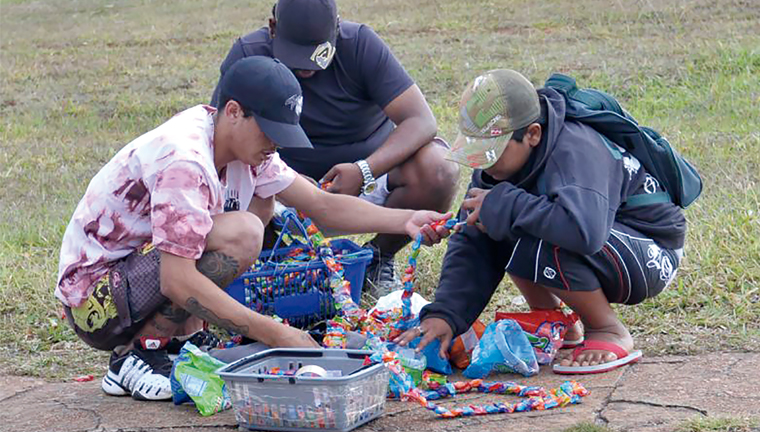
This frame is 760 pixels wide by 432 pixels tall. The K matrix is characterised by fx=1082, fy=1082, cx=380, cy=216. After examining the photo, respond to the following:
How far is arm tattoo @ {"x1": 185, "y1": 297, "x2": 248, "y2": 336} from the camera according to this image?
3.41m

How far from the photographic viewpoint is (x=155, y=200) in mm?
3355

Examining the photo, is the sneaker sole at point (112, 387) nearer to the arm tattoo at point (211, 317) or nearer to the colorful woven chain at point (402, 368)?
the arm tattoo at point (211, 317)

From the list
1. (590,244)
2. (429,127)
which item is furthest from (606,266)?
(429,127)

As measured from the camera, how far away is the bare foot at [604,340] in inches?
147

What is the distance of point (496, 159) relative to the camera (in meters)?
3.65

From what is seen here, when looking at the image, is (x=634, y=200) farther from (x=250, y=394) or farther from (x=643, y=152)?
(x=250, y=394)

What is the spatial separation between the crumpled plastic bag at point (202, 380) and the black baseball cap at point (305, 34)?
64.6 inches

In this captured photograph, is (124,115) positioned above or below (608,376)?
below

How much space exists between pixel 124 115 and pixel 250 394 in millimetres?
6838

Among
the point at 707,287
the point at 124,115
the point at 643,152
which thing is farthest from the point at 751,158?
the point at 124,115

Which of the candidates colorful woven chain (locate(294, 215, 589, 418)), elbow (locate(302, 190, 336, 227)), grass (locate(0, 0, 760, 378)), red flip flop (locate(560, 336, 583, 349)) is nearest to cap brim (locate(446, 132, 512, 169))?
colorful woven chain (locate(294, 215, 589, 418))

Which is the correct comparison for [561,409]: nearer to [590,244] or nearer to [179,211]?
[590,244]

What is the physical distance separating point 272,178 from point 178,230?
2.44 ft

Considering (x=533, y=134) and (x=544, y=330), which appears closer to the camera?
(x=533, y=134)
